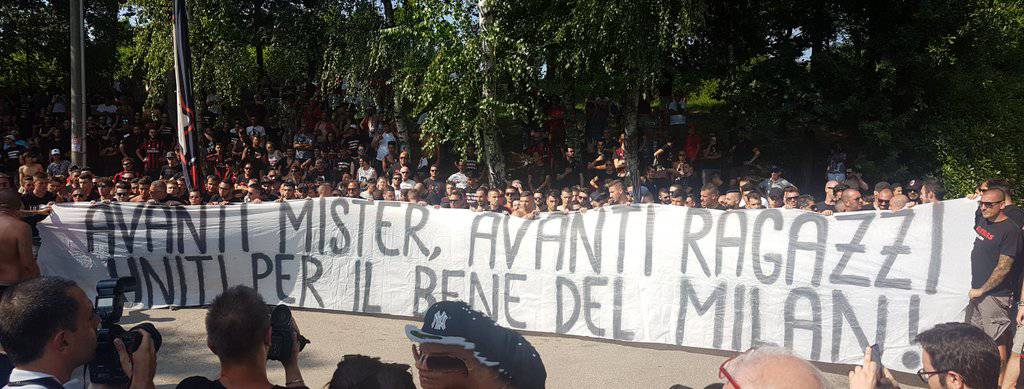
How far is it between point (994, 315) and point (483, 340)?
16.3 ft

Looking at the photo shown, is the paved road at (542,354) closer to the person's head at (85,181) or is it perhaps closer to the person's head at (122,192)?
the person's head at (122,192)

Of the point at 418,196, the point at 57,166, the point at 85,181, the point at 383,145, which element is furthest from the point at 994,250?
the point at 57,166

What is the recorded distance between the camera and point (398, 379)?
273 centimetres

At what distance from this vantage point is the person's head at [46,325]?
2.64 m

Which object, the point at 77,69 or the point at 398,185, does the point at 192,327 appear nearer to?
the point at 398,185

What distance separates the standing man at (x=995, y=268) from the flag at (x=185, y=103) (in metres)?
8.93

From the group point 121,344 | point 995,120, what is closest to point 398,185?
point 121,344

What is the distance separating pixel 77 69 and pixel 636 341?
1046 cm

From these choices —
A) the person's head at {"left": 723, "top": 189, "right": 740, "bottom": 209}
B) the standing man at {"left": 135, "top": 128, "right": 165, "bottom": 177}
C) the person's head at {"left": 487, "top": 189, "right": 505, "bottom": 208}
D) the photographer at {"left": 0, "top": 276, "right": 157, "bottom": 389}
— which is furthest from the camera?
the standing man at {"left": 135, "top": 128, "right": 165, "bottom": 177}

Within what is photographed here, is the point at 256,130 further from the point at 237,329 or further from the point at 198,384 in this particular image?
the point at 198,384

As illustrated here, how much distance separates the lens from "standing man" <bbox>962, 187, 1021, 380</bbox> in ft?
18.0

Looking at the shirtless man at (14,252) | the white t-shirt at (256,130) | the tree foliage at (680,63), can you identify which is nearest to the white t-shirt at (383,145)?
the tree foliage at (680,63)

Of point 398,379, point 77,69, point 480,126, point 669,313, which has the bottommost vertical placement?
point 669,313

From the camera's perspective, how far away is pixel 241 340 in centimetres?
267
